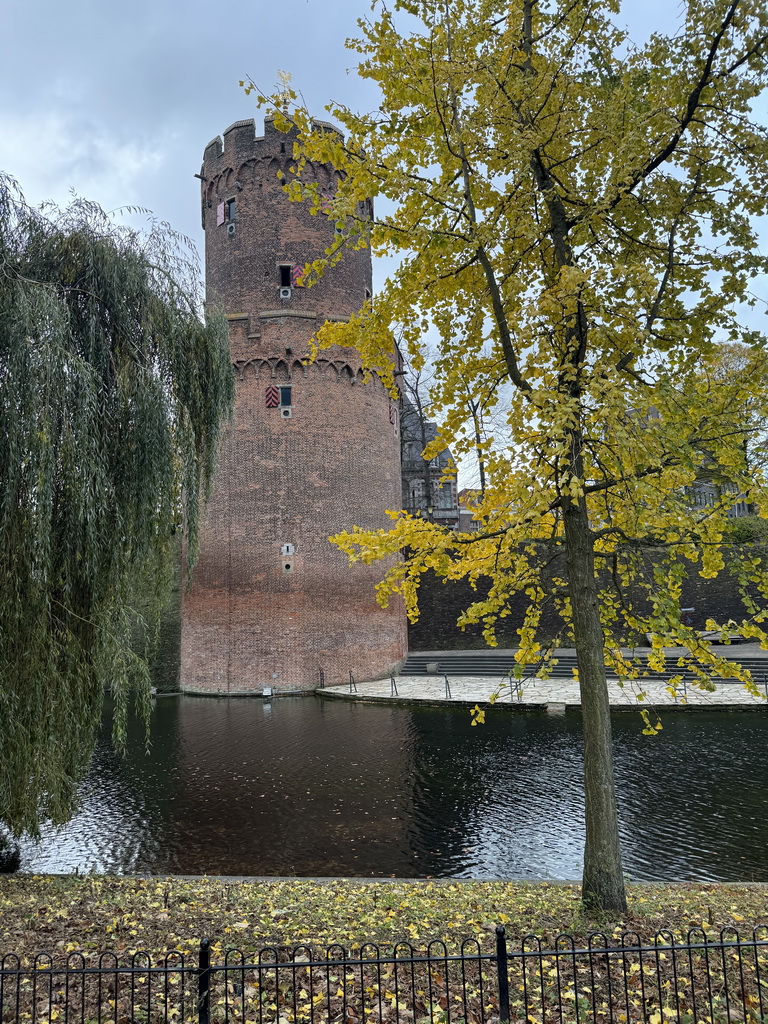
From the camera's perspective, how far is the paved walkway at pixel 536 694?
16516mm

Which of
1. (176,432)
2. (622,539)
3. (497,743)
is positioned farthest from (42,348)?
(497,743)

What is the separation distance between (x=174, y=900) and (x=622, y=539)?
16.4 ft

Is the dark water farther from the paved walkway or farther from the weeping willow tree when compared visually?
the weeping willow tree

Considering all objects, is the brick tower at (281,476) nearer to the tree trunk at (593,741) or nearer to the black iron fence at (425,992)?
the tree trunk at (593,741)

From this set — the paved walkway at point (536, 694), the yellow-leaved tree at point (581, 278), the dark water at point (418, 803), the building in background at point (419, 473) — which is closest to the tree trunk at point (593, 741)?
the yellow-leaved tree at point (581, 278)

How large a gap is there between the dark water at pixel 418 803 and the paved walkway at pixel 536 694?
2.50 feet

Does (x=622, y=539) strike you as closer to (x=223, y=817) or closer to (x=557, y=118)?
(x=557, y=118)

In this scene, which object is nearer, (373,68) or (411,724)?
(373,68)

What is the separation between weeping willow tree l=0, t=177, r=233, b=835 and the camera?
625cm

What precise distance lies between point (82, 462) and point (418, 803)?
683 centimetres

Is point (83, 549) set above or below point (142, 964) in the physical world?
above

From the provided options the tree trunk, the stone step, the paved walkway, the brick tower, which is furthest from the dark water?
the stone step

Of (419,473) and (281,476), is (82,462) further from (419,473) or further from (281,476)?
(419,473)

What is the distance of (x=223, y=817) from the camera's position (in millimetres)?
9836
